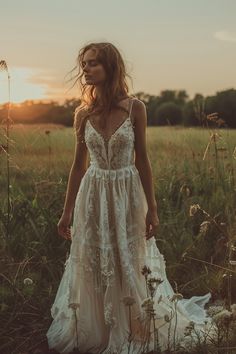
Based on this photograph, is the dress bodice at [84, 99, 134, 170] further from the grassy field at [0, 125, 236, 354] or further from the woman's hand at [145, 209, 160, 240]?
the grassy field at [0, 125, 236, 354]

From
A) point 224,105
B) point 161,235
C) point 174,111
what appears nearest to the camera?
point 161,235

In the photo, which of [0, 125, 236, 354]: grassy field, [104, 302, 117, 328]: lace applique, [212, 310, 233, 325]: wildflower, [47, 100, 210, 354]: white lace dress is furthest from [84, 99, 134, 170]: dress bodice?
[212, 310, 233, 325]: wildflower

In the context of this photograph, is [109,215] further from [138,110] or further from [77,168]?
[138,110]

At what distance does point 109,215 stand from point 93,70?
75 centimetres

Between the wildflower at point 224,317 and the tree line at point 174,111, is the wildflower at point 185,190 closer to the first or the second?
the tree line at point 174,111

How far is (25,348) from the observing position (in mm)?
3553

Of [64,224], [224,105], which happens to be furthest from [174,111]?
[64,224]

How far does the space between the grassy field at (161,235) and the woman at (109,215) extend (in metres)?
0.34

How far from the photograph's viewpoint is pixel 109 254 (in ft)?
10.9

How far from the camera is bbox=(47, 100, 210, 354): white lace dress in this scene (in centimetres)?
330

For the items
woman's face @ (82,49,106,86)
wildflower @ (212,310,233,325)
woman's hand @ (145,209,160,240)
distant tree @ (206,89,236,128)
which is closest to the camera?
wildflower @ (212,310,233,325)

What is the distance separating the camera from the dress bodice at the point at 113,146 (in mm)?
3230

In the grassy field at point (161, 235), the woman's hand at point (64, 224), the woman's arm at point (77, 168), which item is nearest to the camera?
the woman's arm at point (77, 168)

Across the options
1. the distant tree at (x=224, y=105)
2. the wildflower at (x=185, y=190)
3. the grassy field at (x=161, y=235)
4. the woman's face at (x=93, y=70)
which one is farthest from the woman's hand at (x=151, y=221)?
the distant tree at (x=224, y=105)
